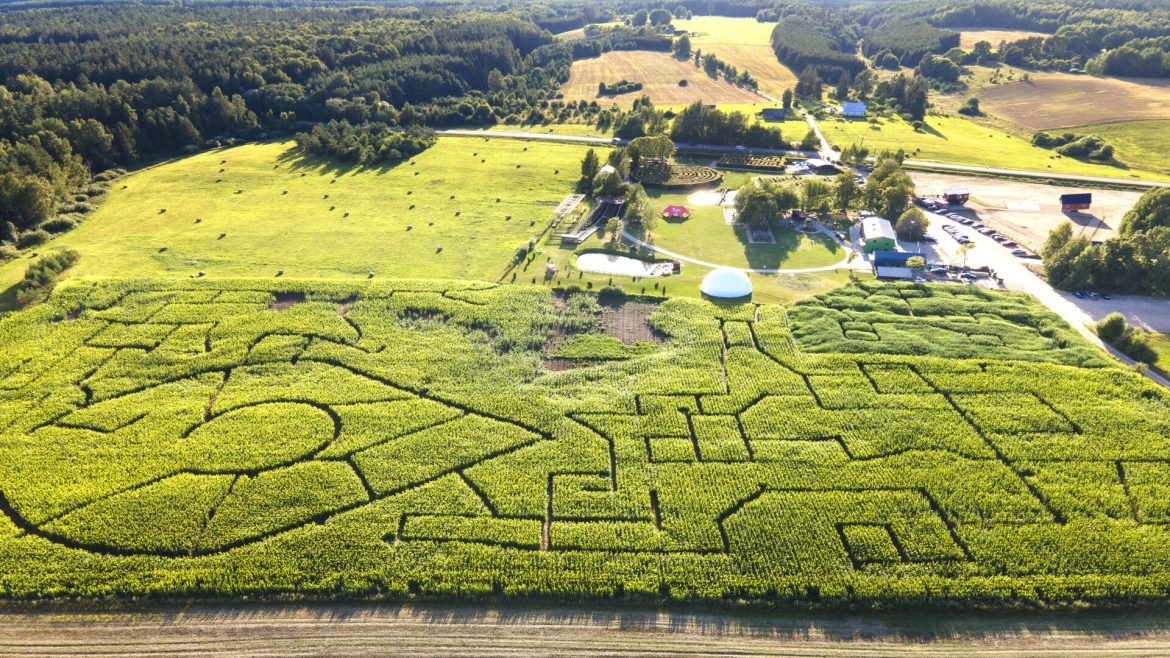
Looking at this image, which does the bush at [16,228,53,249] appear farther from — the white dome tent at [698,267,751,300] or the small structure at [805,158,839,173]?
the small structure at [805,158,839,173]

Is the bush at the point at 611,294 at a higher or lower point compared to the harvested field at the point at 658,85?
lower

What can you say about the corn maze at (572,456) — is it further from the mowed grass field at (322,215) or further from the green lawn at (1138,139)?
the green lawn at (1138,139)

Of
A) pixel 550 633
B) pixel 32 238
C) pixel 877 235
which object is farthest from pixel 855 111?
pixel 32 238

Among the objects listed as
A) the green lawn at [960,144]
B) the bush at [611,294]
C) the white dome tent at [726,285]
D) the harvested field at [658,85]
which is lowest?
the bush at [611,294]

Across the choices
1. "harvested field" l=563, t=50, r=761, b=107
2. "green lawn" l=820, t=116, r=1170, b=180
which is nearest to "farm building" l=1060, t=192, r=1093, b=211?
"green lawn" l=820, t=116, r=1170, b=180

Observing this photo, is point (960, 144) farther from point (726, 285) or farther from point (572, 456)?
point (572, 456)

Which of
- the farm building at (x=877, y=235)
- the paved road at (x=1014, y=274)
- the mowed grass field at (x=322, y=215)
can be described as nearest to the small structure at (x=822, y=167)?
the paved road at (x=1014, y=274)
